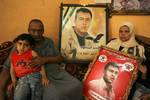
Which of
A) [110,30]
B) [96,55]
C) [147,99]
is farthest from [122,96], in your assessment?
[110,30]

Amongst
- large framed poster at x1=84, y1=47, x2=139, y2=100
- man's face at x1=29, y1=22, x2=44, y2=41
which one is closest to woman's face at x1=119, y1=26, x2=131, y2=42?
large framed poster at x1=84, y1=47, x2=139, y2=100

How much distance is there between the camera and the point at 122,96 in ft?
9.63

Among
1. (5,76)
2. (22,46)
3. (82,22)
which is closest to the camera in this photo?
(22,46)

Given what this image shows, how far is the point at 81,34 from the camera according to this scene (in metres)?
3.62

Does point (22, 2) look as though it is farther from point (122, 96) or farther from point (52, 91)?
point (122, 96)

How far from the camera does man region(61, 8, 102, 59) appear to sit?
142 inches

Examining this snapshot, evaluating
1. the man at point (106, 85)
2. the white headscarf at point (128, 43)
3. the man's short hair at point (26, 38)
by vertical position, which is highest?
the man's short hair at point (26, 38)

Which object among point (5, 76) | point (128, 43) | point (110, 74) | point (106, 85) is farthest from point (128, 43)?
point (5, 76)

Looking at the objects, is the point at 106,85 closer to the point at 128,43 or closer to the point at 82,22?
the point at 128,43

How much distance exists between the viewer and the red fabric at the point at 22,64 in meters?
2.82

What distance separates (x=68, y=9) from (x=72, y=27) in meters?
0.23

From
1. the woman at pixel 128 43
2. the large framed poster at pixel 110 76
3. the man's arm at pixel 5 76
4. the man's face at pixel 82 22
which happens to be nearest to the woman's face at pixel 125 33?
the woman at pixel 128 43

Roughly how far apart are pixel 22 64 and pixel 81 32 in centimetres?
105

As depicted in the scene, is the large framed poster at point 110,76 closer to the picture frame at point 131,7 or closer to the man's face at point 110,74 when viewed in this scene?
the man's face at point 110,74
